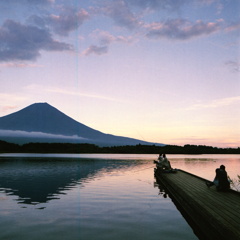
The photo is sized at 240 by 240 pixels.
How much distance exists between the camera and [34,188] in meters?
23.4

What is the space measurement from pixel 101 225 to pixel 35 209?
4788mm

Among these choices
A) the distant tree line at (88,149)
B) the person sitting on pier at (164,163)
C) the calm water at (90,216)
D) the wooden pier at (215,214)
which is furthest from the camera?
the distant tree line at (88,149)

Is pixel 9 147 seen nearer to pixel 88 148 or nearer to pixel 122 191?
pixel 88 148

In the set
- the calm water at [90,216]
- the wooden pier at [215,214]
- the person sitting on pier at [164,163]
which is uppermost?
the person sitting on pier at [164,163]

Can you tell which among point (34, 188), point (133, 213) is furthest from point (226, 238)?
point (34, 188)

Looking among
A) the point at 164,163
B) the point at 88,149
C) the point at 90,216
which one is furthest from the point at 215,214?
the point at 88,149

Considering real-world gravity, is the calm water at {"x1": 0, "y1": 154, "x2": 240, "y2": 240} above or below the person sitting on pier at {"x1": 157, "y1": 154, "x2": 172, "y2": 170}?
below

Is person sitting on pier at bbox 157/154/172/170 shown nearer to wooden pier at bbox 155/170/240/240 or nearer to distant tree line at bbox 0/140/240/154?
wooden pier at bbox 155/170/240/240

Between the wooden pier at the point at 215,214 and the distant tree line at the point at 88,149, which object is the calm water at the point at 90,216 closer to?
the wooden pier at the point at 215,214

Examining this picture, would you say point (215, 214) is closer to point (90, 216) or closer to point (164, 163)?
point (90, 216)

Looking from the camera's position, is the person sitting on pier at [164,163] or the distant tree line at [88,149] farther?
the distant tree line at [88,149]

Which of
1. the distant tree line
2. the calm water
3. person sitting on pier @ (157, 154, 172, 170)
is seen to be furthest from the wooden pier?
the distant tree line

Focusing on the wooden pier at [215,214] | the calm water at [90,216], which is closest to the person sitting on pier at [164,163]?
the calm water at [90,216]

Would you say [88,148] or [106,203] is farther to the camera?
[88,148]
